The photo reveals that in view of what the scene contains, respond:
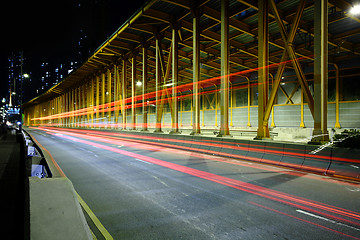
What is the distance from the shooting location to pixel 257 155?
11.6 m

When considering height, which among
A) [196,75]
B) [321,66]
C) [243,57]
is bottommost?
[321,66]

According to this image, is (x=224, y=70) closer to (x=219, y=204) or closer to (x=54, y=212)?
(x=219, y=204)

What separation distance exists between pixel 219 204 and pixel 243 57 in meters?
27.0

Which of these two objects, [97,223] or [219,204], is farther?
[219,204]

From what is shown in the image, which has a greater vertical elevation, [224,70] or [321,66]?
[224,70]

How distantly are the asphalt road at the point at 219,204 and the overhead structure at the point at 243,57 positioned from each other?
416 cm

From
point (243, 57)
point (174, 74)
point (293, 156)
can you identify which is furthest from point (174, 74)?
point (243, 57)

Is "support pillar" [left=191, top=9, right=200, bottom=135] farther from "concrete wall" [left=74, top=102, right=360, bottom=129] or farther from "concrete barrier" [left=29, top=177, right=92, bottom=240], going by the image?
"concrete wall" [left=74, top=102, right=360, bottom=129]

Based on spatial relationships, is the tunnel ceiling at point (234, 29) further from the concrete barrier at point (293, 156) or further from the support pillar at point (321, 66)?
the concrete barrier at point (293, 156)

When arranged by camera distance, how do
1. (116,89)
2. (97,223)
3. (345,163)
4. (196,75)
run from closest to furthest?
(97,223) < (345,163) < (196,75) < (116,89)

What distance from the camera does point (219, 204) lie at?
5395mm

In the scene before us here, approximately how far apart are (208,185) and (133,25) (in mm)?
18391

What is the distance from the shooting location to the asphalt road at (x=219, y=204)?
13.3 ft

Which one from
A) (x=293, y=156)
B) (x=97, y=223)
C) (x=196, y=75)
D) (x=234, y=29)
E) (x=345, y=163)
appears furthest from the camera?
(x=234, y=29)
